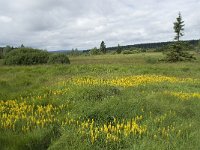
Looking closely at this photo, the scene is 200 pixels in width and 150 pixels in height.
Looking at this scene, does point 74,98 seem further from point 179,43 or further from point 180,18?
point 180,18

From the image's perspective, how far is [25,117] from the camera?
7043 mm

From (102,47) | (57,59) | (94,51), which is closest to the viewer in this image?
(57,59)

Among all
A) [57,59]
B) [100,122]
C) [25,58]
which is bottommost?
[100,122]

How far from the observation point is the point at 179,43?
39.5 metres

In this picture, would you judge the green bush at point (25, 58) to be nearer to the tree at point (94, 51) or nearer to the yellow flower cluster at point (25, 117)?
the yellow flower cluster at point (25, 117)

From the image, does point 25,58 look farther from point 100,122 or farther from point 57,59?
point 100,122

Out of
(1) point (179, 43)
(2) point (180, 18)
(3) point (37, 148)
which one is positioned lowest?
(3) point (37, 148)

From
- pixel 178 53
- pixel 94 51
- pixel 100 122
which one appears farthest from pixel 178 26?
pixel 94 51

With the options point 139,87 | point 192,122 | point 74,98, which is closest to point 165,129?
point 192,122

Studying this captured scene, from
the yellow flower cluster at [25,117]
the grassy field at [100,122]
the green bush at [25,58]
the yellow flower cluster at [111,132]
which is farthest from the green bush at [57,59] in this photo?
the yellow flower cluster at [111,132]

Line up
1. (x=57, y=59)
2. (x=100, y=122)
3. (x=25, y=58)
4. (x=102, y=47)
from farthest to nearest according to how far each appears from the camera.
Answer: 1. (x=102, y=47)
2. (x=25, y=58)
3. (x=57, y=59)
4. (x=100, y=122)

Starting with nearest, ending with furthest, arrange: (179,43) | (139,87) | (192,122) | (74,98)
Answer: (192,122) → (74,98) → (139,87) → (179,43)

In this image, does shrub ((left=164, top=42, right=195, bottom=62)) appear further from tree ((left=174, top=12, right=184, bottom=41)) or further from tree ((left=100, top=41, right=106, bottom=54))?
tree ((left=100, top=41, right=106, bottom=54))

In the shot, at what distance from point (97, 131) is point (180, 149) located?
5.31 feet
